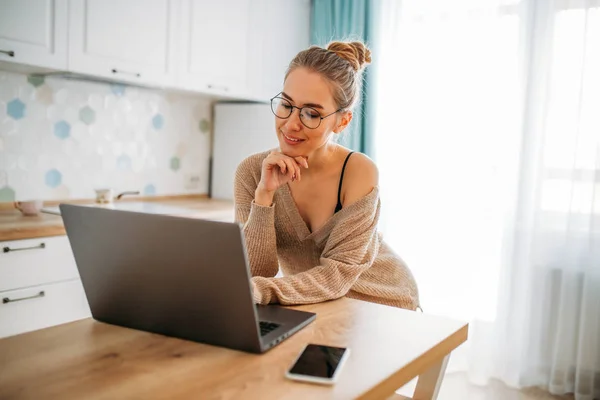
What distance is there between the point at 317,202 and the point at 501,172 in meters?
1.67

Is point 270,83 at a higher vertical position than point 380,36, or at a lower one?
lower

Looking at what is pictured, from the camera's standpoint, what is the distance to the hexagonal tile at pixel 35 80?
279cm

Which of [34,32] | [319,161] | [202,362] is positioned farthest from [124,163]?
[202,362]

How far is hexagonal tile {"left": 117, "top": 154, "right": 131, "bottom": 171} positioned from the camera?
323 cm

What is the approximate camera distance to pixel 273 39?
359cm

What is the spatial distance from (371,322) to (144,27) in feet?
7.22

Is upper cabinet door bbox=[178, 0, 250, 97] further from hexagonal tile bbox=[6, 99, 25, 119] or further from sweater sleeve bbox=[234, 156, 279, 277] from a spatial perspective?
sweater sleeve bbox=[234, 156, 279, 277]

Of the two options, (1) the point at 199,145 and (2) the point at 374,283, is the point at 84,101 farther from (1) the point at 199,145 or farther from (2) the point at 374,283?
(2) the point at 374,283

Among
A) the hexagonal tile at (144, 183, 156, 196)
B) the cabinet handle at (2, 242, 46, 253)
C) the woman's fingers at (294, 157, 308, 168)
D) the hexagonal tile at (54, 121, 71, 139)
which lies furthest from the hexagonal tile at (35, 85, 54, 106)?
the woman's fingers at (294, 157, 308, 168)

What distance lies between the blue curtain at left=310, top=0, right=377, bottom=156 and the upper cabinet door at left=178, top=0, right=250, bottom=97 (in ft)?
1.84

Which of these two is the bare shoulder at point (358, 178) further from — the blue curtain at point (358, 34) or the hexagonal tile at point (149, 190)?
the hexagonal tile at point (149, 190)

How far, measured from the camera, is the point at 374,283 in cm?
170

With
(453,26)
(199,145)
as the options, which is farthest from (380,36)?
(199,145)

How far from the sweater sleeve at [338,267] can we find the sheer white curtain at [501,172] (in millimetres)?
1648
